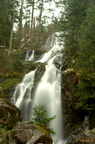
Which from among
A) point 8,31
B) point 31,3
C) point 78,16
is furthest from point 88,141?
point 31,3

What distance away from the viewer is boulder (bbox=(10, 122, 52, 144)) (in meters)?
6.10

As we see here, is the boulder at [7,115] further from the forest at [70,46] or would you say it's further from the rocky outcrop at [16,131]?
the forest at [70,46]

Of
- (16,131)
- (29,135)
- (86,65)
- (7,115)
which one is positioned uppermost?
(86,65)

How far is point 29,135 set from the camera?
637cm

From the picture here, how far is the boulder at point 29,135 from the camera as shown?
6098mm

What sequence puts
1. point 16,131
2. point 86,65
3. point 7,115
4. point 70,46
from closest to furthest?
point 16,131
point 7,115
point 86,65
point 70,46

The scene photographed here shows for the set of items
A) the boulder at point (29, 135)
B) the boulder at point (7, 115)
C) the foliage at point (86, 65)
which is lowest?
the boulder at point (29, 135)

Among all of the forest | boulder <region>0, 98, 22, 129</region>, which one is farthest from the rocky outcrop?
the forest

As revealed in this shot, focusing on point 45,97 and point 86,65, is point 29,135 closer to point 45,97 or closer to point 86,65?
point 45,97

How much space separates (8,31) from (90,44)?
44.2 ft

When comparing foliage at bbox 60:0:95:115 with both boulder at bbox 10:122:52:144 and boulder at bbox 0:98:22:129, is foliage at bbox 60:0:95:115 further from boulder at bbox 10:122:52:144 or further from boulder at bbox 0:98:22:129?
boulder at bbox 0:98:22:129

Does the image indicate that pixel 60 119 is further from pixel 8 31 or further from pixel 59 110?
pixel 8 31

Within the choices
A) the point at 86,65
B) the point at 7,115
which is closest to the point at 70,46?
the point at 86,65

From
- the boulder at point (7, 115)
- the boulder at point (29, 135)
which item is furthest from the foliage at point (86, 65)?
the boulder at point (7, 115)
